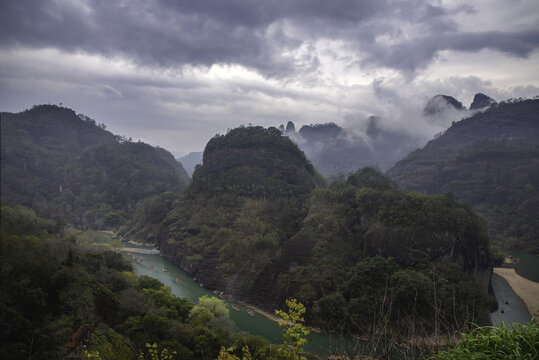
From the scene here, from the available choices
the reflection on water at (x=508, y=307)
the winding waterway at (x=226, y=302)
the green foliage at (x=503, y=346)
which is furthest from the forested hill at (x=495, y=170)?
the green foliage at (x=503, y=346)

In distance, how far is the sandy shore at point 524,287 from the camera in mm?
29219

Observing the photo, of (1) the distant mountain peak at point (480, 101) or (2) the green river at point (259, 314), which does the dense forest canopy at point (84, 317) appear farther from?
(1) the distant mountain peak at point (480, 101)

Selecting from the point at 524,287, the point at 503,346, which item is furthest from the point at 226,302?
Result: the point at 524,287

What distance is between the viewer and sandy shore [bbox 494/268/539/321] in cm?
2922

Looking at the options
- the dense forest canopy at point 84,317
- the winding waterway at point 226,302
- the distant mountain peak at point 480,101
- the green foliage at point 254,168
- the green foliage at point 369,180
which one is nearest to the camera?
the dense forest canopy at point 84,317

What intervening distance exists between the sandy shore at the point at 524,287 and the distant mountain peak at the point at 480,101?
84821 millimetres

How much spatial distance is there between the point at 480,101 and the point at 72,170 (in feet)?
394

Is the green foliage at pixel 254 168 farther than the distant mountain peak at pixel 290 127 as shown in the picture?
No

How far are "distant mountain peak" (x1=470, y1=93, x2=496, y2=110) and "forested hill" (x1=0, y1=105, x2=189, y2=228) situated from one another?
9773 centimetres

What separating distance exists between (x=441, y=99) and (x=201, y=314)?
13441 cm

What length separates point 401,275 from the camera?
74.4 feet

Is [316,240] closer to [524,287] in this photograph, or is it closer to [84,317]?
[84,317]

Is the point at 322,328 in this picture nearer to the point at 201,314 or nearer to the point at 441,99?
the point at 201,314

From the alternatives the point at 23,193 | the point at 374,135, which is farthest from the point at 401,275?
the point at 374,135
